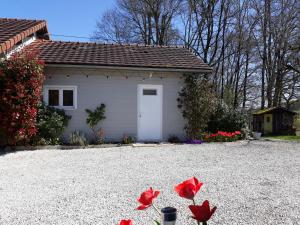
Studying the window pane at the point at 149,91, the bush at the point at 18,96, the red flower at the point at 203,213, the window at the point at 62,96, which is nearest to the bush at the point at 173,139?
the window pane at the point at 149,91

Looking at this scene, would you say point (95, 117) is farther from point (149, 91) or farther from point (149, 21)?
point (149, 21)

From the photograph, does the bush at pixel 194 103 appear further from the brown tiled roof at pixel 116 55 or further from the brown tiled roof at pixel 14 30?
the brown tiled roof at pixel 14 30

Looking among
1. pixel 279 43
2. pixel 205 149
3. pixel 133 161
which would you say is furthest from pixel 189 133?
pixel 279 43

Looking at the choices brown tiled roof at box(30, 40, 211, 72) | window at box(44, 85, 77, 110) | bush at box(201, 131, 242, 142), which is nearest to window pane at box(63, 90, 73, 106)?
window at box(44, 85, 77, 110)

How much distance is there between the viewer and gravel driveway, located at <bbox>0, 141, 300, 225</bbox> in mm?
4395

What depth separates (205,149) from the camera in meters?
10.9

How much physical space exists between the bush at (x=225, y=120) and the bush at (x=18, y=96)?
7636 mm

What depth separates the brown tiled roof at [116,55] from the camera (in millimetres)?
12438

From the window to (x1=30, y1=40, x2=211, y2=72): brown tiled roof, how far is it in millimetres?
1016

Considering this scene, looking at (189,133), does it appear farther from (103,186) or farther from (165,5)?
(165,5)

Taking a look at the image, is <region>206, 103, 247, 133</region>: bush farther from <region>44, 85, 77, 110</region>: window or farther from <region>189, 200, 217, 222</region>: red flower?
<region>189, 200, 217, 222</region>: red flower

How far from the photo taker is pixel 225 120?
46.6 feet

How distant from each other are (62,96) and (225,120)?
7039mm

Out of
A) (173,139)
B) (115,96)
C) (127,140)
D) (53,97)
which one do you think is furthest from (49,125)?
(173,139)
